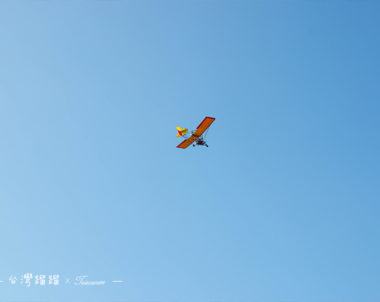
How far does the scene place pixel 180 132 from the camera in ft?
238

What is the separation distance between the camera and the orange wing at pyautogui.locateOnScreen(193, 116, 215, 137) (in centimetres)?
6994

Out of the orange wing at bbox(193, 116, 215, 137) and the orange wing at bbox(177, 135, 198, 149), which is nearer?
the orange wing at bbox(193, 116, 215, 137)

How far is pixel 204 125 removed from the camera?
7081cm

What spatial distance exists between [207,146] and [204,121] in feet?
16.0

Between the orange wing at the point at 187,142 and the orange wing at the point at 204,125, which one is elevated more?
the orange wing at the point at 204,125

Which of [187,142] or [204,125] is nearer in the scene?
[204,125]

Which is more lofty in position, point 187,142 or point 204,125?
point 204,125

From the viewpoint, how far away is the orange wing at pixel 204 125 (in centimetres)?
6994

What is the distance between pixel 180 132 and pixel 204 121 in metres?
5.04

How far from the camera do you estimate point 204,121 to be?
230ft

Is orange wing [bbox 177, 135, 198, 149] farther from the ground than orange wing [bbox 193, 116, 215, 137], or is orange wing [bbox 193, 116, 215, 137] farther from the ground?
orange wing [bbox 193, 116, 215, 137]

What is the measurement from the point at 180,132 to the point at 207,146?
5.17 metres

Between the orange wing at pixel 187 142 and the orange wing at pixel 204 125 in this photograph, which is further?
the orange wing at pixel 187 142
